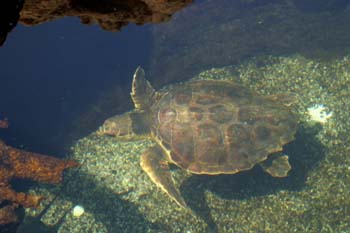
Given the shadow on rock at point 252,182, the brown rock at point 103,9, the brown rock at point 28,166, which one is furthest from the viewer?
the shadow on rock at point 252,182

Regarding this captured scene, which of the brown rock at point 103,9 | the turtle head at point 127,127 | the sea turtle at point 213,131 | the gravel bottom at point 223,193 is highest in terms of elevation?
the brown rock at point 103,9

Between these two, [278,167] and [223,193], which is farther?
[223,193]

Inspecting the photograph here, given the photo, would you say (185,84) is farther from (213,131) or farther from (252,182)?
(252,182)

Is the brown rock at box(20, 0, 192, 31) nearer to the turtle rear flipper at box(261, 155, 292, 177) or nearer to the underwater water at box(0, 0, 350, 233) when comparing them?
the underwater water at box(0, 0, 350, 233)

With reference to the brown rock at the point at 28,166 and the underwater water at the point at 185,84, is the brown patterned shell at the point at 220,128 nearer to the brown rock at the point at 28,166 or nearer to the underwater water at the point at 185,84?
the underwater water at the point at 185,84

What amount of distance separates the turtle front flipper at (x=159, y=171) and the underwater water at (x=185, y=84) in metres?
0.44

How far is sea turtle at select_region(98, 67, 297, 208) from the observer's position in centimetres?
641

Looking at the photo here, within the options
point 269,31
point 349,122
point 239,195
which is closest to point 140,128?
point 239,195

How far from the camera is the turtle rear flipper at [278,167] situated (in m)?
6.37

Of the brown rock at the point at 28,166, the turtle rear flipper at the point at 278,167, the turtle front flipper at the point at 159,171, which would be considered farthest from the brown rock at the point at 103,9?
the turtle rear flipper at the point at 278,167

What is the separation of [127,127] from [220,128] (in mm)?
2239

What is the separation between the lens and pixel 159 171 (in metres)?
6.72

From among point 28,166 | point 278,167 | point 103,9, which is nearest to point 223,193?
point 278,167

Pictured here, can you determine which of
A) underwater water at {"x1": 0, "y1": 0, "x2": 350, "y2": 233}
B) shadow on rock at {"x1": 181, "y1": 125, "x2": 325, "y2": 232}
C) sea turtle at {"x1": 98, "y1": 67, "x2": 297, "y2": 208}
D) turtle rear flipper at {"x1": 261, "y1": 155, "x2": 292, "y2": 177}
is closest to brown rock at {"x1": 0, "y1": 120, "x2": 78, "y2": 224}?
underwater water at {"x1": 0, "y1": 0, "x2": 350, "y2": 233}
